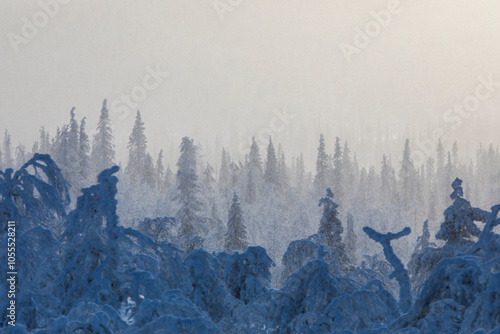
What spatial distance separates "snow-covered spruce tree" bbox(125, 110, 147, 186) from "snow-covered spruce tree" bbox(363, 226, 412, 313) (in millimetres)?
60809

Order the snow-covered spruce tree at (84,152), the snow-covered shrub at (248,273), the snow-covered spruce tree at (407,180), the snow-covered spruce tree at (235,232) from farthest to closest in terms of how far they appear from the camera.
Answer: the snow-covered spruce tree at (407,180), the snow-covered spruce tree at (84,152), the snow-covered spruce tree at (235,232), the snow-covered shrub at (248,273)

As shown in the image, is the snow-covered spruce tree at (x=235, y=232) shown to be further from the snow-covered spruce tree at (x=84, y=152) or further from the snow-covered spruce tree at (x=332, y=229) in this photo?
the snow-covered spruce tree at (x=84, y=152)

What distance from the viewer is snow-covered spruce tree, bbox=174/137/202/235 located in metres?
33.3

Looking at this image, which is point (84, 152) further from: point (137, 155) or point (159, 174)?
point (159, 174)

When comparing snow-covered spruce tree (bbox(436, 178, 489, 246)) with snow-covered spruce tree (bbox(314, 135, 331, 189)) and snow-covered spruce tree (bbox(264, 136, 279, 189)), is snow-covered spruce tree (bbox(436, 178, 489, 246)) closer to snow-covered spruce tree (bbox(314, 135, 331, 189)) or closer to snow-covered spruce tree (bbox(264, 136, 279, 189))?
snow-covered spruce tree (bbox(264, 136, 279, 189))

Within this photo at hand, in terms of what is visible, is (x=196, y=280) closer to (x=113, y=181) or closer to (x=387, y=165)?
(x=113, y=181)

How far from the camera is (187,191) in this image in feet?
121

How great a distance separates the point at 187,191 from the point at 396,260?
3165 cm

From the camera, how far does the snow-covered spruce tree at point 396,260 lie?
219 inches

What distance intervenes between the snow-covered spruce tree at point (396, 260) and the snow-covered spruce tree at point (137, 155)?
200 feet

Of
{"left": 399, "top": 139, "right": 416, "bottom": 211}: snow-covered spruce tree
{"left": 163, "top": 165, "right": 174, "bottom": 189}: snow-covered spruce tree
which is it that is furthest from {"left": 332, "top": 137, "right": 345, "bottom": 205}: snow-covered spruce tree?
{"left": 163, "top": 165, "right": 174, "bottom": 189}: snow-covered spruce tree

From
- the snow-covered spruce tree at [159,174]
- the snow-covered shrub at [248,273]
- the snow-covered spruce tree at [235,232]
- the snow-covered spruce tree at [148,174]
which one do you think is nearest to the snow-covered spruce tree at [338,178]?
the snow-covered spruce tree at [159,174]

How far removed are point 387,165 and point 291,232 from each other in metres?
53.8

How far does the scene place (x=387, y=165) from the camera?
89375 millimetres
